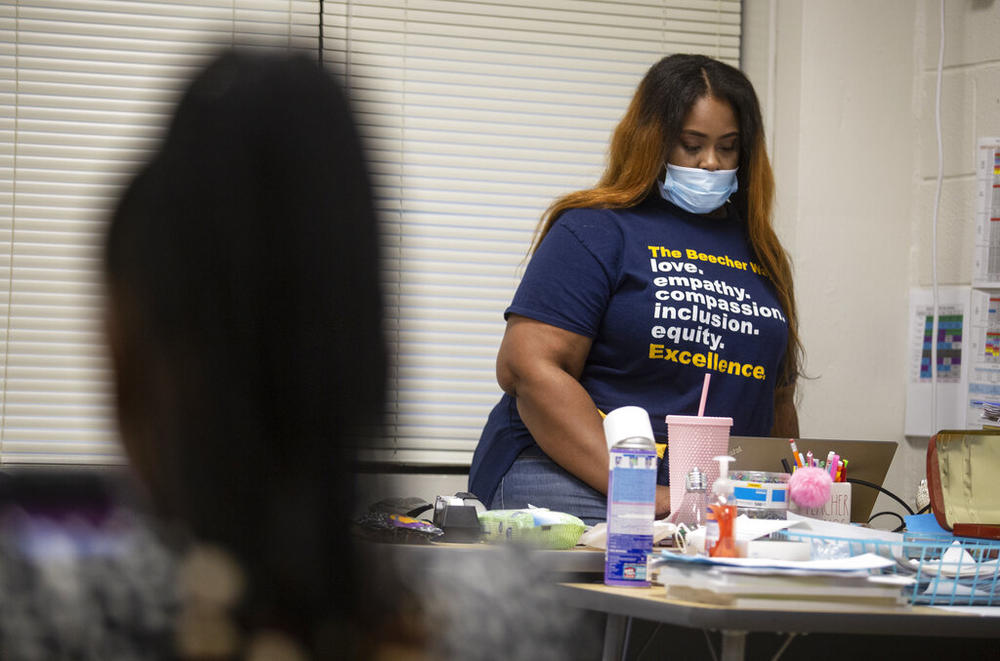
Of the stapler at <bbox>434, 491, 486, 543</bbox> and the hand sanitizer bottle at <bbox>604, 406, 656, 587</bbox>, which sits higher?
the hand sanitizer bottle at <bbox>604, 406, 656, 587</bbox>

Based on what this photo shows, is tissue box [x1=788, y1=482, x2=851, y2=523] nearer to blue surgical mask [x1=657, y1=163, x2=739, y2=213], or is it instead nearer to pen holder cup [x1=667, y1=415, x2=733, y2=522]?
pen holder cup [x1=667, y1=415, x2=733, y2=522]

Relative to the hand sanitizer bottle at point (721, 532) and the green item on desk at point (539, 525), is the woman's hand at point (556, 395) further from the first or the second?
the hand sanitizer bottle at point (721, 532)

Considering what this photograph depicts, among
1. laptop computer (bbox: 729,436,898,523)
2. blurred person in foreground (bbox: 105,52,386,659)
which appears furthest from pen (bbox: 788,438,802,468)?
blurred person in foreground (bbox: 105,52,386,659)

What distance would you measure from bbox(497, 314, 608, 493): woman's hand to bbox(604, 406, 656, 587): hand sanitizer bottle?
48cm

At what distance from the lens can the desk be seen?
1.13 meters

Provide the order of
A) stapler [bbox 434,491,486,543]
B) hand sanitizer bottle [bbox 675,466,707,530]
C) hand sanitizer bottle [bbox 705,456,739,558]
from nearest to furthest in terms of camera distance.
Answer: hand sanitizer bottle [bbox 705,456,739,558]
stapler [bbox 434,491,486,543]
hand sanitizer bottle [bbox 675,466,707,530]

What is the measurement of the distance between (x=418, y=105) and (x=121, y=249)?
273cm

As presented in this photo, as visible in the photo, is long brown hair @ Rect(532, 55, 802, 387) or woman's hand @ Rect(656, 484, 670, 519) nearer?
woman's hand @ Rect(656, 484, 670, 519)

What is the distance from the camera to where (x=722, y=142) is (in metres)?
2.04

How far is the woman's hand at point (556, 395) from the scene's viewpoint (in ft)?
5.94

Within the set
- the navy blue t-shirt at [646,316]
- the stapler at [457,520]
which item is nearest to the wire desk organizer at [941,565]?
the stapler at [457,520]

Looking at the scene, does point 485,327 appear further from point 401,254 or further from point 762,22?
point 401,254

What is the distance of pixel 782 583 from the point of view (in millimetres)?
1179

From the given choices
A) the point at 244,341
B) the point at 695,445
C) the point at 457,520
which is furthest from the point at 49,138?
the point at 244,341
